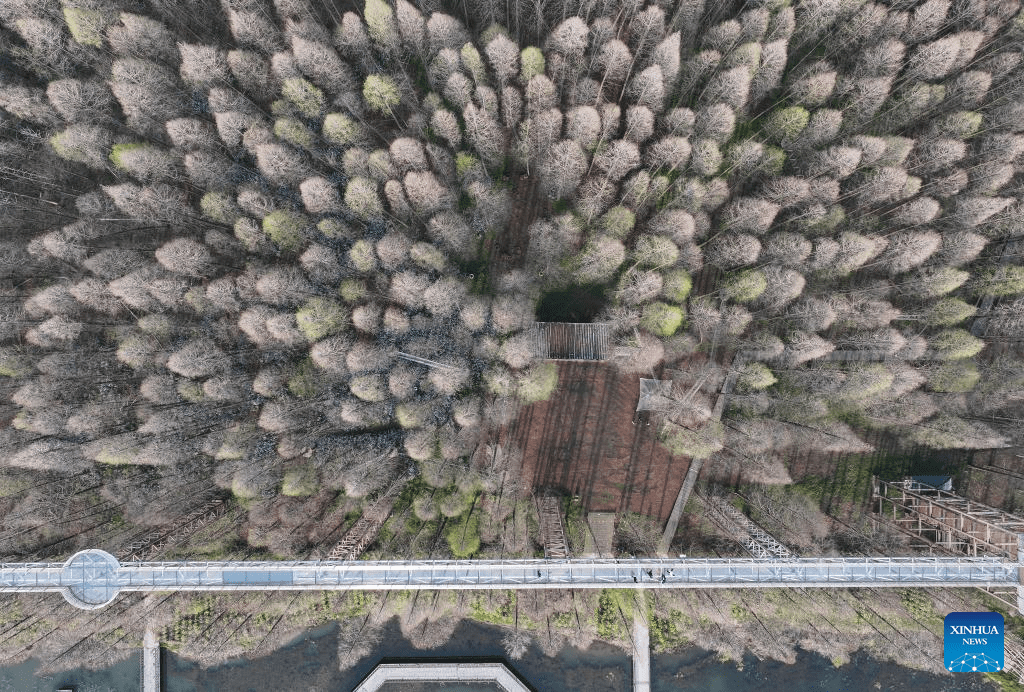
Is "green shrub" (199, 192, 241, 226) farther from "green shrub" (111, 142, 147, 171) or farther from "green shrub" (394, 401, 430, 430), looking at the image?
"green shrub" (394, 401, 430, 430)

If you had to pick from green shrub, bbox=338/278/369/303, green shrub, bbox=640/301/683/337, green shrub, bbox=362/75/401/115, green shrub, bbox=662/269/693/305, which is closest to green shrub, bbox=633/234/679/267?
green shrub, bbox=662/269/693/305

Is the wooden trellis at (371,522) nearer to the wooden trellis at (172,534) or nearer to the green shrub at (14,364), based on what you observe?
the wooden trellis at (172,534)

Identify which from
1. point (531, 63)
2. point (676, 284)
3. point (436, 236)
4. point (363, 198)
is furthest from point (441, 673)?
point (531, 63)

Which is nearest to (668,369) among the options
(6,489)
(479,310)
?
(479,310)

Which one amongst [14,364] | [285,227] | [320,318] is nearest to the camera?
[320,318]

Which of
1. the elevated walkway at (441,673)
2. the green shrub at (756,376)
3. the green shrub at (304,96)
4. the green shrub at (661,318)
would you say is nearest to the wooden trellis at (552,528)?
the elevated walkway at (441,673)

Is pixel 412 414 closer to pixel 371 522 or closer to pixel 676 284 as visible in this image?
pixel 371 522
